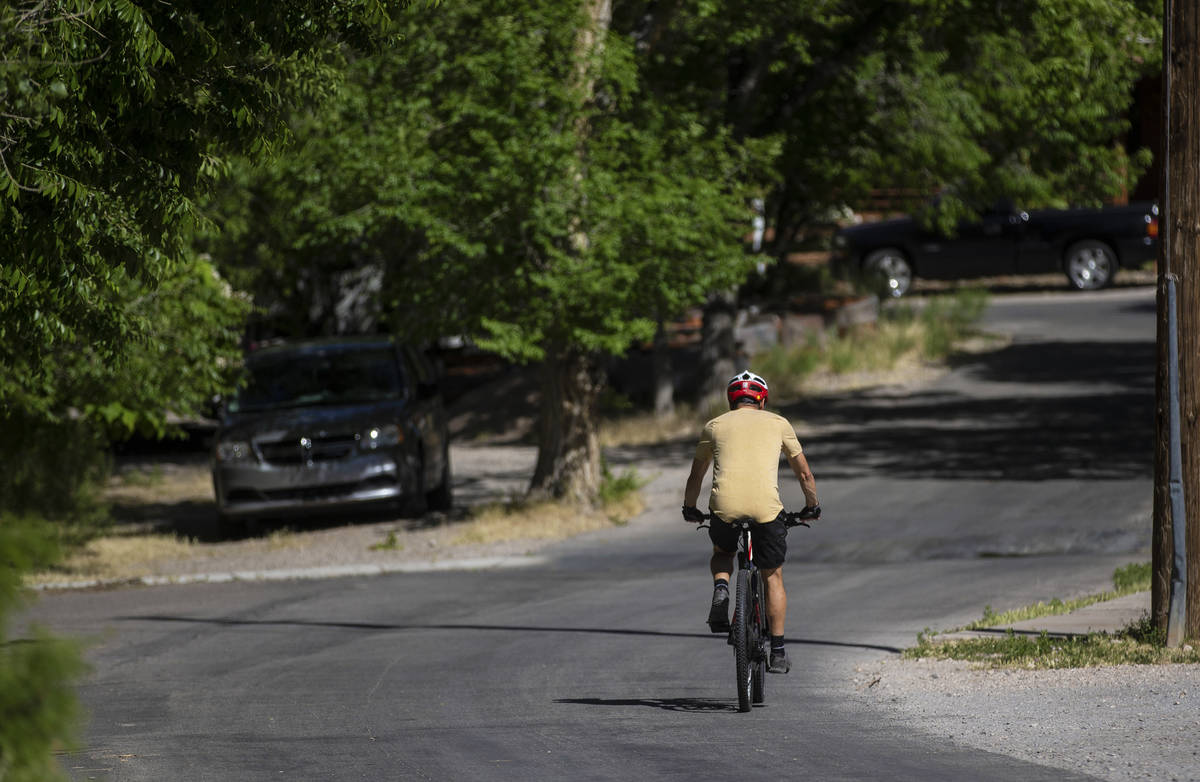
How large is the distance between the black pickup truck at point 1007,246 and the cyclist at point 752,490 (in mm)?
24290

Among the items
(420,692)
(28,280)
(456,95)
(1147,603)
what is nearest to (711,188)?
(456,95)

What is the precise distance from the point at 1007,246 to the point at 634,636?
80.1 ft

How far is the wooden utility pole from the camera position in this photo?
936cm

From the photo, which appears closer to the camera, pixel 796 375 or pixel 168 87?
pixel 168 87

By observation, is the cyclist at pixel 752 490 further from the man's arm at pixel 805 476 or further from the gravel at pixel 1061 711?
the gravel at pixel 1061 711

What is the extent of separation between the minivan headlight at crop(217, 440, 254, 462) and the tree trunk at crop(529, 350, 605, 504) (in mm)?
3060

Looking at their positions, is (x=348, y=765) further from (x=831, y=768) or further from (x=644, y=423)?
(x=644, y=423)

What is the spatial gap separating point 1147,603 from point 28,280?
7.42m

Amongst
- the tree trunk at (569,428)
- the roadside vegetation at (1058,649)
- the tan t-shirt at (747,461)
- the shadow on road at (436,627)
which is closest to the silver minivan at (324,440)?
the tree trunk at (569,428)

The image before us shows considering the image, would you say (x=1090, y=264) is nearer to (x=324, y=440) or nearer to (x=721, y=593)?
(x=324, y=440)

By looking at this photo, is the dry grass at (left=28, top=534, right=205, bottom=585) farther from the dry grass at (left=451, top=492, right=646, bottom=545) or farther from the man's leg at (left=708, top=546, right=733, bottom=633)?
the man's leg at (left=708, top=546, right=733, bottom=633)

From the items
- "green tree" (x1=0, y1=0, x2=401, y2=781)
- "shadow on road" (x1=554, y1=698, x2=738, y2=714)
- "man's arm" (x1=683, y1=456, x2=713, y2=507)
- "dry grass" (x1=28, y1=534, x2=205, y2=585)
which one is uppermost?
"green tree" (x1=0, y1=0, x2=401, y2=781)

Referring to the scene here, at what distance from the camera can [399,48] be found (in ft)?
54.4

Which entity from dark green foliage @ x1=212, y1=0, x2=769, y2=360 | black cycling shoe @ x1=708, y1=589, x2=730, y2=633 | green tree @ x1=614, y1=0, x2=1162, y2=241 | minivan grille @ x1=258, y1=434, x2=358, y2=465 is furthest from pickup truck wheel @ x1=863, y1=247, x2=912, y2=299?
black cycling shoe @ x1=708, y1=589, x2=730, y2=633
